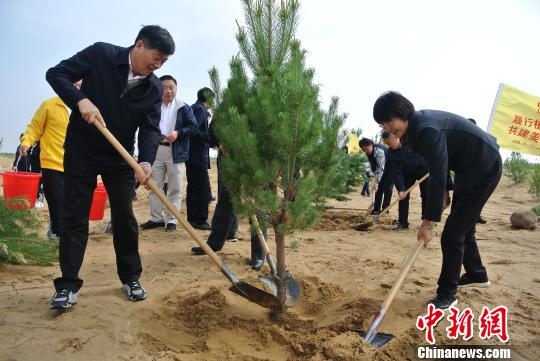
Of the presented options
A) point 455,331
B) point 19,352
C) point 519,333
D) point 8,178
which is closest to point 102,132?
point 19,352

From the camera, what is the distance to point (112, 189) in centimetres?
292

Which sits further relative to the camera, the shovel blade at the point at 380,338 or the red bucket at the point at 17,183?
the red bucket at the point at 17,183

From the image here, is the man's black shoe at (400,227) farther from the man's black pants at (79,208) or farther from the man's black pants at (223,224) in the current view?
the man's black pants at (79,208)

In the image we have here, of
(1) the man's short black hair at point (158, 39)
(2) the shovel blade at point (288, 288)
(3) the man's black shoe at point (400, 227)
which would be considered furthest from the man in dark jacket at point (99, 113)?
(3) the man's black shoe at point (400, 227)

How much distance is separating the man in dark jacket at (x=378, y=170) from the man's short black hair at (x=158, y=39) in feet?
18.3

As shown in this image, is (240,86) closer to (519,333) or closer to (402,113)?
(402,113)

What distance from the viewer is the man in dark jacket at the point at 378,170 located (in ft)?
25.1

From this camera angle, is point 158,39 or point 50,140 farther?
point 50,140

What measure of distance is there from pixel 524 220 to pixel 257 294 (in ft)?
16.6

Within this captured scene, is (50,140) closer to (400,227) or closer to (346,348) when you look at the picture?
(346,348)

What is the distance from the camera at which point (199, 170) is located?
220 inches

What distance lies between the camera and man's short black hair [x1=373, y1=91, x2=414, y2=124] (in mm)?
2742

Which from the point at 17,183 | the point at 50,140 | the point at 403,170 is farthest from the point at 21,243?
the point at 403,170

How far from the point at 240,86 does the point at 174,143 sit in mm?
2562
